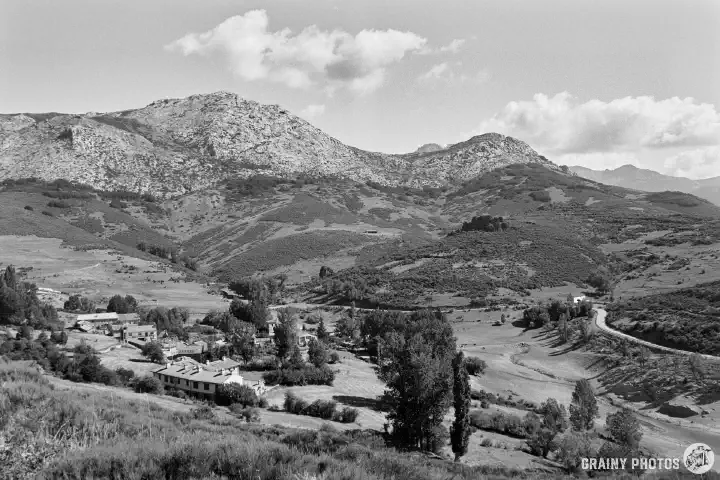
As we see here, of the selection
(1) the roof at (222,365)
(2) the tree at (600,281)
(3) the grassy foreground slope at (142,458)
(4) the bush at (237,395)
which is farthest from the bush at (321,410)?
(2) the tree at (600,281)

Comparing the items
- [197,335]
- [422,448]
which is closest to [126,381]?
[422,448]

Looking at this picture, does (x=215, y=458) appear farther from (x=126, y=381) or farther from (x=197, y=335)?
(x=197, y=335)

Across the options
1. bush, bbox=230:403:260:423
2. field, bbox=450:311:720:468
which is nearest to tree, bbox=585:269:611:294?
field, bbox=450:311:720:468

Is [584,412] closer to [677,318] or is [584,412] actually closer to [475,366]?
[475,366]

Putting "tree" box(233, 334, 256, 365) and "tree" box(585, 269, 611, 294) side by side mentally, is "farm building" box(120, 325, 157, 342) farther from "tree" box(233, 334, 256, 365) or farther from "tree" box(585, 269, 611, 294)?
"tree" box(585, 269, 611, 294)

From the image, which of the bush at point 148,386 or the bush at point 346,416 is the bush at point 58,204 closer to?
the bush at point 148,386

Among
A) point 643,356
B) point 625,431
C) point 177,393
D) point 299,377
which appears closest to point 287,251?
point 299,377
